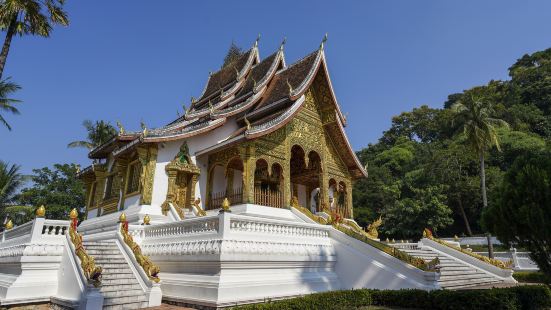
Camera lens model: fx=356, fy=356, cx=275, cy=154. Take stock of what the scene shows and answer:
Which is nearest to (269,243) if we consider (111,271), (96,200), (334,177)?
(111,271)

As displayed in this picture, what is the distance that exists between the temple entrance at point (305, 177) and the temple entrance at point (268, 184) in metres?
1.31

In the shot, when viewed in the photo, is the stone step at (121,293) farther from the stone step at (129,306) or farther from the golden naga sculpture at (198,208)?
the golden naga sculpture at (198,208)

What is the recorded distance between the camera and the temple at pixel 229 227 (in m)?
7.43

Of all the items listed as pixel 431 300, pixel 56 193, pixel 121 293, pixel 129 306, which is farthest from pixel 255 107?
pixel 56 193

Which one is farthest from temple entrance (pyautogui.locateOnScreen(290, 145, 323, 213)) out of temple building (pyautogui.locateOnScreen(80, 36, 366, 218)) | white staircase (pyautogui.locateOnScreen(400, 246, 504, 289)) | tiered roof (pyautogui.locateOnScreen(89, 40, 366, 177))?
white staircase (pyautogui.locateOnScreen(400, 246, 504, 289))

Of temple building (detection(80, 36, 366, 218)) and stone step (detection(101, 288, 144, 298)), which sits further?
temple building (detection(80, 36, 366, 218))

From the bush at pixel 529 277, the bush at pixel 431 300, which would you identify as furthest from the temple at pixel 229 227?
the bush at pixel 529 277

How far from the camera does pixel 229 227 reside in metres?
7.39

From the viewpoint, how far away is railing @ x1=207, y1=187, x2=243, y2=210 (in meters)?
13.1

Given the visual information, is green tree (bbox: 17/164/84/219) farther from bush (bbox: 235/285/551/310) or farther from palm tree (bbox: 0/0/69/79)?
bush (bbox: 235/285/551/310)

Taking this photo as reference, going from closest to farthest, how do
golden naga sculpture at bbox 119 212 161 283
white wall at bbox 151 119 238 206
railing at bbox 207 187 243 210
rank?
golden naga sculpture at bbox 119 212 161 283, white wall at bbox 151 119 238 206, railing at bbox 207 187 243 210

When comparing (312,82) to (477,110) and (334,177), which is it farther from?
(477,110)

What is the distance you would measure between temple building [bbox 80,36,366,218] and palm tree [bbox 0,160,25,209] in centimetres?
1207

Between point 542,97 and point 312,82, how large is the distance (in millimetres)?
42698
